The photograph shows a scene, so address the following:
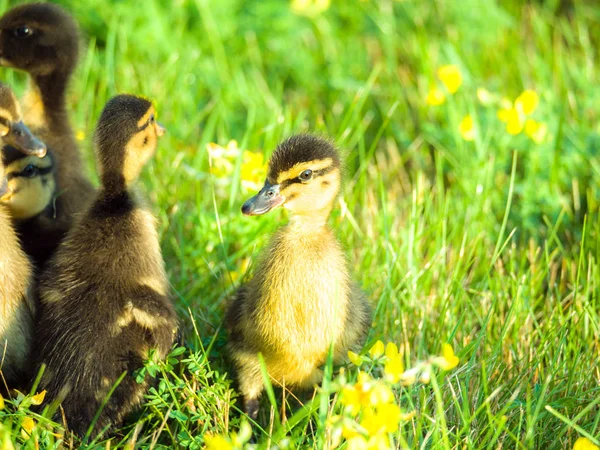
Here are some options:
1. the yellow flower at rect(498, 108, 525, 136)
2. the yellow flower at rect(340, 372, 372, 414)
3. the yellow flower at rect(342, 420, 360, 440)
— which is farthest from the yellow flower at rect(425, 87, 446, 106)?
the yellow flower at rect(342, 420, 360, 440)

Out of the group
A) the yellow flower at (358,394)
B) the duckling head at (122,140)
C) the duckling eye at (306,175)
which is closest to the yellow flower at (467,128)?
the duckling eye at (306,175)

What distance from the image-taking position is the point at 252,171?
4.26 meters

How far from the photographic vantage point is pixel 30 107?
13.8 feet

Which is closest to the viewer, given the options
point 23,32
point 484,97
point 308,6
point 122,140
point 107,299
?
point 107,299

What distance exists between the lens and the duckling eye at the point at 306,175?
317 cm

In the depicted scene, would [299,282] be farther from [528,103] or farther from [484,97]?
[484,97]

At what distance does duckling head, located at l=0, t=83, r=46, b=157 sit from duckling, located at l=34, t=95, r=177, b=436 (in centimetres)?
38

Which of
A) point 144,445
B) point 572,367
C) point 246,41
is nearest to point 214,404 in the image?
point 144,445

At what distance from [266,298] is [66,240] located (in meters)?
0.79

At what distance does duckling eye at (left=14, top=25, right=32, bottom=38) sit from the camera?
418 cm

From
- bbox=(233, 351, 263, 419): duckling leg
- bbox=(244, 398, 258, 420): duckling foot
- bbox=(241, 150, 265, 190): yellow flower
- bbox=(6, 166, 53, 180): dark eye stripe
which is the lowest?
bbox=(244, 398, 258, 420): duckling foot

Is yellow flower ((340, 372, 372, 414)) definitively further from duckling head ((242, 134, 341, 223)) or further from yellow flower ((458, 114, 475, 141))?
yellow flower ((458, 114, 475, 141))

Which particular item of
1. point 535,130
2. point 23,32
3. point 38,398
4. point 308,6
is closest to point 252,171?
point 23,32

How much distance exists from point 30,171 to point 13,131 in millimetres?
177
